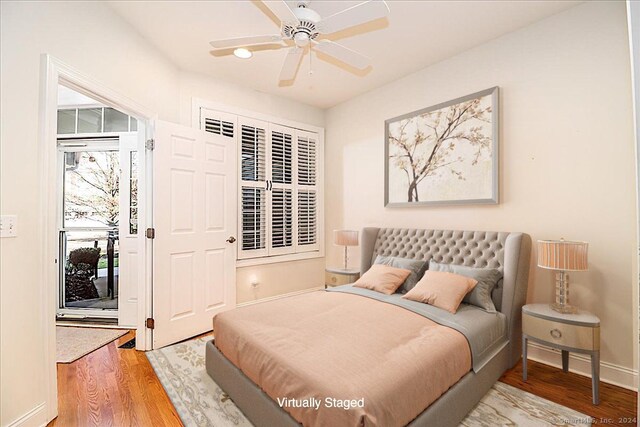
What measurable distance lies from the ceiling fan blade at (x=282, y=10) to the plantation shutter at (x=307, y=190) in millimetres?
2621

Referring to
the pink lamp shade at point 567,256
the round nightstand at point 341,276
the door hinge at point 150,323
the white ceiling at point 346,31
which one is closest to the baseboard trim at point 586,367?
the pink lamp shade at point 567,256

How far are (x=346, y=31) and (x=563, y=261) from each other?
2578 millimetres

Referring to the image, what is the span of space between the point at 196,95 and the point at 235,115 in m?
0.50

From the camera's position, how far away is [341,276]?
151 inches

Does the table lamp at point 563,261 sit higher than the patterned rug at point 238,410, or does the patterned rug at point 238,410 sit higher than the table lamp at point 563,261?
the table lamp at point 563,261

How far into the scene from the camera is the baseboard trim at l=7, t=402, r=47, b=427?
5.66ft

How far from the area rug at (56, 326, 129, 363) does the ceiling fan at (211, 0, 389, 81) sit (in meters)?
3.06

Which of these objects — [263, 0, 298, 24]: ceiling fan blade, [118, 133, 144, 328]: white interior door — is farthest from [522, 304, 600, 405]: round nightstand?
[118, 133, 144, 328]: white interior door

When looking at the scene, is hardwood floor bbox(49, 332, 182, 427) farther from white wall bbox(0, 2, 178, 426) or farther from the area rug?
white wall bbox(0, 2, 178, 426)

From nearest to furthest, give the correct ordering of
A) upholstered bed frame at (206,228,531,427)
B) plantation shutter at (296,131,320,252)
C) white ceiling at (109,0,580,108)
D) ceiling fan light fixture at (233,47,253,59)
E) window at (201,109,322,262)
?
upholstered bed frame at (206,228,531,427), white ceiling at (109,0,580,108), ceiling fan light fixture at (233,47,253,59), window at (201,109,322,262), plantation shutter at (296,131,320,252)

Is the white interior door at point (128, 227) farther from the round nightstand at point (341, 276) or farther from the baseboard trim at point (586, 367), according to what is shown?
the baseboard trim at point (586, 367)

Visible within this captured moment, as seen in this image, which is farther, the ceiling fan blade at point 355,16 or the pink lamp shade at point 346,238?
the pink lamp shade at point 346,238

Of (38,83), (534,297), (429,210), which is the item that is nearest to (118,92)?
(38,83)

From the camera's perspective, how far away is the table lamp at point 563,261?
7.01ft
